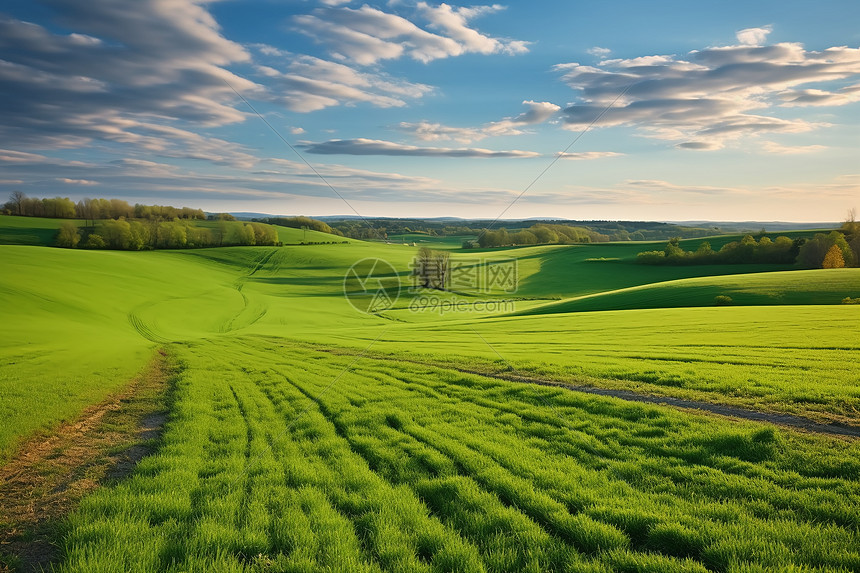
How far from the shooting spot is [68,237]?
93.0 meters

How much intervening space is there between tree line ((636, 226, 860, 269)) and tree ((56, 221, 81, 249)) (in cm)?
12197

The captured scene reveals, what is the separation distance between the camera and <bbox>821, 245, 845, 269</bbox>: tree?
60.5 metres

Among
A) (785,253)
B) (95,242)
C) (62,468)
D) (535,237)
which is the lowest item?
(62,468)

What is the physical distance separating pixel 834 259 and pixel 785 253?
51.4ft

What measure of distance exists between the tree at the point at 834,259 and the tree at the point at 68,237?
135m

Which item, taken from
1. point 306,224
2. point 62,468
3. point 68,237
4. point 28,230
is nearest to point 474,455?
point 62,468

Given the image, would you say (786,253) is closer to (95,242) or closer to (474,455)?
(474,455)

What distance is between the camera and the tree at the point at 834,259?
198ft

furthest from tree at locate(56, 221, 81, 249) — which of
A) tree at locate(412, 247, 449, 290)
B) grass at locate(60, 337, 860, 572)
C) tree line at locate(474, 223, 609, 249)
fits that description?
grass at locate(60, 337, 860, 572)

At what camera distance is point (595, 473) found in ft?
25.4

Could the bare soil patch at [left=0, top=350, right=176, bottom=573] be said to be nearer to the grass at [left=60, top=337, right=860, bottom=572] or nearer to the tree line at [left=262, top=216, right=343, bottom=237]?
the grass at [left=60, top=337, right=860, bottom=572]

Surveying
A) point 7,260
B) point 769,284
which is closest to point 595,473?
point 769,284

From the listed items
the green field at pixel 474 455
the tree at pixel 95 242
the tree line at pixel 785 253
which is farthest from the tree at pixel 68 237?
the tree line at pixel 785 253

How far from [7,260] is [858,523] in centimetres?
7374
